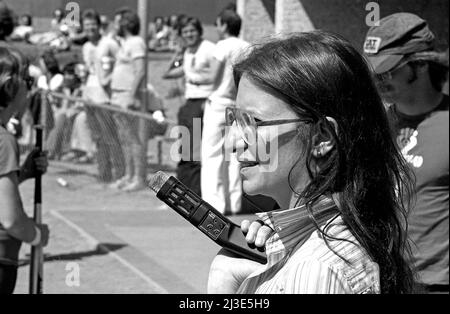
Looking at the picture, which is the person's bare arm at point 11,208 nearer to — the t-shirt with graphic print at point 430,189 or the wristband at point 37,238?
the wristband at point 37,238

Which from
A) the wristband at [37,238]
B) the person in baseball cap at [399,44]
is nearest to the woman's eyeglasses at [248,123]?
the person in baseball cap at [399,44]

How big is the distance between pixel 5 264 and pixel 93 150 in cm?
687

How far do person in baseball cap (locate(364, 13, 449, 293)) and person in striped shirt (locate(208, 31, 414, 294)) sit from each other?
6.18ft

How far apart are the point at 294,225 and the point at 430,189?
2.15 m

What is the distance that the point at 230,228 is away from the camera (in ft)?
5.68

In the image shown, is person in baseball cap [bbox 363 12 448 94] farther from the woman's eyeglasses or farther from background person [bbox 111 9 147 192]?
background person [bbox 111 9 147 192]

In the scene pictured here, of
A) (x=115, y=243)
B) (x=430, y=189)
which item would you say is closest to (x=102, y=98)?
(x=115, y=243)

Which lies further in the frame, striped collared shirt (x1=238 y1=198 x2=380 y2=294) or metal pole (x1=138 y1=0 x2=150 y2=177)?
metal pole (x1=138 y1=0 x2=150 y2=177)

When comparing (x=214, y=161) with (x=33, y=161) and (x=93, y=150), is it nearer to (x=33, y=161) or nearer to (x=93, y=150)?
(x=93, y=150)

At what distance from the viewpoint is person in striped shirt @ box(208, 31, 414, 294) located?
5.50 ft

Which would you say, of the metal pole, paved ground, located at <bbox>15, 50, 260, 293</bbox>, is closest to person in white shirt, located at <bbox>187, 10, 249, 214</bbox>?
paved ground, located at <bbox>15, 50, 260, 293</bbox>

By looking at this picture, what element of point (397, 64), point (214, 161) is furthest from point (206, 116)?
point (397, 64)

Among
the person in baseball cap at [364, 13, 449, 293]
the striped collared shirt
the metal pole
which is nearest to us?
the striped collared shirt

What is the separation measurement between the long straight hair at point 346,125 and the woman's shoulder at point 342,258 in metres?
0.03
